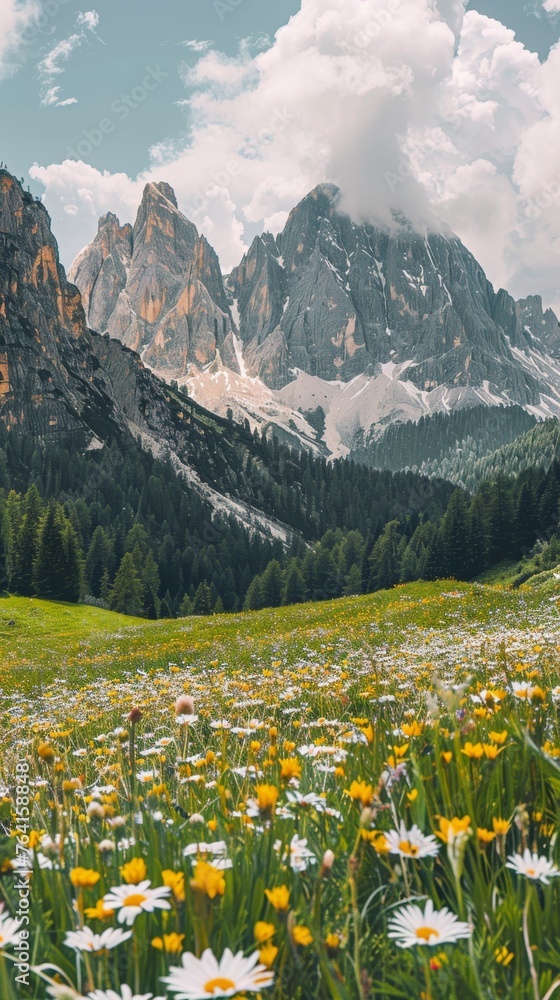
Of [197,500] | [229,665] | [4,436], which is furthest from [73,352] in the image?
[229,665]

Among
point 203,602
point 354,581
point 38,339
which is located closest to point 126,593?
point 203,602

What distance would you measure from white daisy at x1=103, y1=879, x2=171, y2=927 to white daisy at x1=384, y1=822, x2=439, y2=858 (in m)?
0.65

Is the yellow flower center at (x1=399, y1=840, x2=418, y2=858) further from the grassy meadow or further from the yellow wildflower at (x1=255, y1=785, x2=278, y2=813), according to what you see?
the yellow wildflower at (x1=255, y1=785, x2=278, y2=813)

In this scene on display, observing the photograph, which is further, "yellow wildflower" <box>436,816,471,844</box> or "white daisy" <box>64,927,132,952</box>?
"yellow wildflower" <box>436,816,471,844</box>

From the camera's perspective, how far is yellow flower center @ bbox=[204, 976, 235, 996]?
99 cm

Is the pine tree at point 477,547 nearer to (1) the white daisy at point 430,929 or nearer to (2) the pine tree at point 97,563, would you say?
(2) the pine tree at point 97,563

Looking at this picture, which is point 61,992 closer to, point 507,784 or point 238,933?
point 238,933

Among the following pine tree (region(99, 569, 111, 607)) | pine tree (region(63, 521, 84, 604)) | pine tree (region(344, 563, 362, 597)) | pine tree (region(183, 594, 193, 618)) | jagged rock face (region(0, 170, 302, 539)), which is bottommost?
pine tree (region(183, 594, 193, 618))

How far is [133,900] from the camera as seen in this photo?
1397 millimetres

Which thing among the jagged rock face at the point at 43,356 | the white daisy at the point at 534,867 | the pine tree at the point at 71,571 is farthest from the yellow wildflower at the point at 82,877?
the jagged rock face at the point at 43,356

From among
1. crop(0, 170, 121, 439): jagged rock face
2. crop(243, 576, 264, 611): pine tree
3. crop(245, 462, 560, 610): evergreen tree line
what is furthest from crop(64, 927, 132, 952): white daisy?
crop(0, 170, 121, 439): jagged rock face

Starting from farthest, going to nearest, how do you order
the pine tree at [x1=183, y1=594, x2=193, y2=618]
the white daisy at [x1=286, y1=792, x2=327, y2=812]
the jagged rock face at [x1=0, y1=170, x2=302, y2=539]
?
the jagged rock face at [x1=0, y1=170, x2=302, y2=539] → the pine tree at [x1=183, y1=594, x2=193, y2=618] → the white daisy at [x1=286, y1=792, x2=327, y2=812]

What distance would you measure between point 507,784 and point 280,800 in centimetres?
101

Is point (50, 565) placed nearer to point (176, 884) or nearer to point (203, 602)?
point (203, 602)
